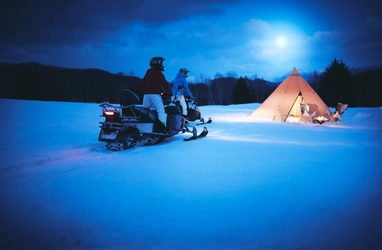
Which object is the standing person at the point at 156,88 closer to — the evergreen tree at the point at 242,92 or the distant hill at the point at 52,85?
the distant hill at the point at 52,85

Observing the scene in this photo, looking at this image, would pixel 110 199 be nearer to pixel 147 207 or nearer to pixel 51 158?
pixel 147 207

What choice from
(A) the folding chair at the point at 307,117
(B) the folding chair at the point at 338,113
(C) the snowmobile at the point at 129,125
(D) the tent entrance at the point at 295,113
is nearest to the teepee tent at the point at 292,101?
(D) the tent entrance at the point at 295,113

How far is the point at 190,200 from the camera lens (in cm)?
242

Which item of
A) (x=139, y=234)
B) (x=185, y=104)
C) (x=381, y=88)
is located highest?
(x=381, y=88)

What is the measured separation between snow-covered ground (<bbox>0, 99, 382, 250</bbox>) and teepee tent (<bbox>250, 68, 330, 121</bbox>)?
8.18 meters

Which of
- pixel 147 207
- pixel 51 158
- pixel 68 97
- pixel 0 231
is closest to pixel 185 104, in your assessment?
pixel 51 158

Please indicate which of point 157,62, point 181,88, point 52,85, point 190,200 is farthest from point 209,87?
point 190,200

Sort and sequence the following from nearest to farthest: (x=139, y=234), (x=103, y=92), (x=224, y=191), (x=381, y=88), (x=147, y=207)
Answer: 1. (x=139, y=234)
2. (x=147, y=207)
3. (x=224, y=191)
4. (x=381, y=88)
5. (x=103, y=92)

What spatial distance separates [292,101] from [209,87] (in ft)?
139

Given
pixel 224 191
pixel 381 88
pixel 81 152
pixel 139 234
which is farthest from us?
pixel 381 88

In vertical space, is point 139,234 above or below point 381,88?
below

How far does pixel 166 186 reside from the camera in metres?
2.79

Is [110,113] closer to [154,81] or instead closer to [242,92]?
[154,81]

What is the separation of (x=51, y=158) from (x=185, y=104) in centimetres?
559
